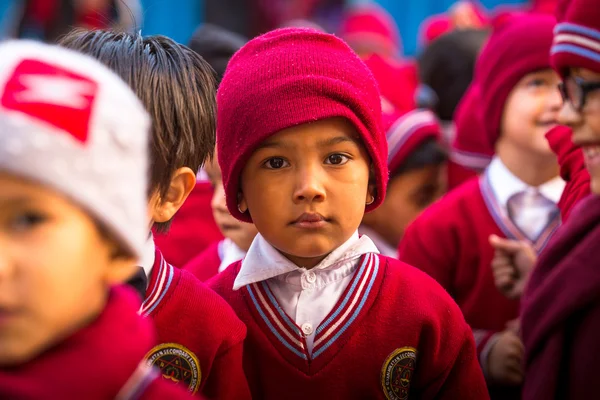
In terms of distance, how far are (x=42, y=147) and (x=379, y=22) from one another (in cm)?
607

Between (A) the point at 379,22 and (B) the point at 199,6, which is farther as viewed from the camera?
(B) the point at 199,6

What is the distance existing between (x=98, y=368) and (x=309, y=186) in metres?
0.72

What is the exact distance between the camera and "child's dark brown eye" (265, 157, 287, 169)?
2062 mm

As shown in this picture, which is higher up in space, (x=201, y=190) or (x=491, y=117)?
(x=491, y=117)

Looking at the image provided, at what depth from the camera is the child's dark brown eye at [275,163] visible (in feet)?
6.77

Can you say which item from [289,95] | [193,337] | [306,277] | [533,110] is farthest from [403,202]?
[193,337]

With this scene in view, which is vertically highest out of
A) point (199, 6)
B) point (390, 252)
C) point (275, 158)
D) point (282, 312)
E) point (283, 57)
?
point (283, 57)

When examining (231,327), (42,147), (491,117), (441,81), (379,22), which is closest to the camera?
(42,147)

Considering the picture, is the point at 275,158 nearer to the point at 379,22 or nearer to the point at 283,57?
the point at 283,57

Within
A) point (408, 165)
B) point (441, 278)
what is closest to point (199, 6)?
point (408, 165)

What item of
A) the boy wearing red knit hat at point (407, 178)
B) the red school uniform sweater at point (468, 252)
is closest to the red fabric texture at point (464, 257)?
the red school uniform sweater at point (468, 252)

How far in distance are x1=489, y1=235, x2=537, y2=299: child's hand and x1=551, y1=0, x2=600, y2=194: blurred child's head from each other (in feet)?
2.64

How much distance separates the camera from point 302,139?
202cm

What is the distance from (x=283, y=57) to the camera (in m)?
2.07
